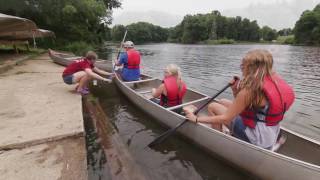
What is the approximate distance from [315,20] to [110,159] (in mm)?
68706

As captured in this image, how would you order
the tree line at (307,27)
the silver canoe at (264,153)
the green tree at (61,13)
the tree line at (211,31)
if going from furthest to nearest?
the tree line at (211,31)
the tree line at (307,27)
the green tree at (61,13)
the silver canoe at (264,153)

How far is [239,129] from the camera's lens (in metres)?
3.82

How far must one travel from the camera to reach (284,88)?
3305 mm

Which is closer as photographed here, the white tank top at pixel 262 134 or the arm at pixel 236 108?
the arm at pixel 236 108

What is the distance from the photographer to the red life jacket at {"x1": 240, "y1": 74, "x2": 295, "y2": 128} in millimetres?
3191

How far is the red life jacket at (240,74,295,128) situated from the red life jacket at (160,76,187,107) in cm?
219

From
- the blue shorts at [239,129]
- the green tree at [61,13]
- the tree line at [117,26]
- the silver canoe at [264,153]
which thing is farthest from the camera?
the tree line at [117,26]

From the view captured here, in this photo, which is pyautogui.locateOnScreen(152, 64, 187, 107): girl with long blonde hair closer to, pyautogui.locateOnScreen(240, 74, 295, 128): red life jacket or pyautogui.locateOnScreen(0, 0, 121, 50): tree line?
pyautogui.locateOnScreen(240, 74, 295, 128): red life jacket

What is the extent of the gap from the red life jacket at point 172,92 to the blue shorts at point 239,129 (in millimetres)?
1807

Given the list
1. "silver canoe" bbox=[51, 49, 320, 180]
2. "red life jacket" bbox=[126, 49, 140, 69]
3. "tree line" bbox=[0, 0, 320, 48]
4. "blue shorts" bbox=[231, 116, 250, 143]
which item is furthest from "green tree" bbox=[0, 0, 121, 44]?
"blue shorts" bbox=[231, 116, 250, 143]

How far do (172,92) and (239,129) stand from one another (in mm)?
2019

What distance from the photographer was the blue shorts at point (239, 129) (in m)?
3.74

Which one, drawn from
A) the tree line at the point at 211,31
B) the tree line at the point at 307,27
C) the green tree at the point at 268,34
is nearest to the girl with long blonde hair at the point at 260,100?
the tree line at the point at 307,27

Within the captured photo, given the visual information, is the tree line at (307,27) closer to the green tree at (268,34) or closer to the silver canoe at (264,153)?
the green tree at (268,34)
